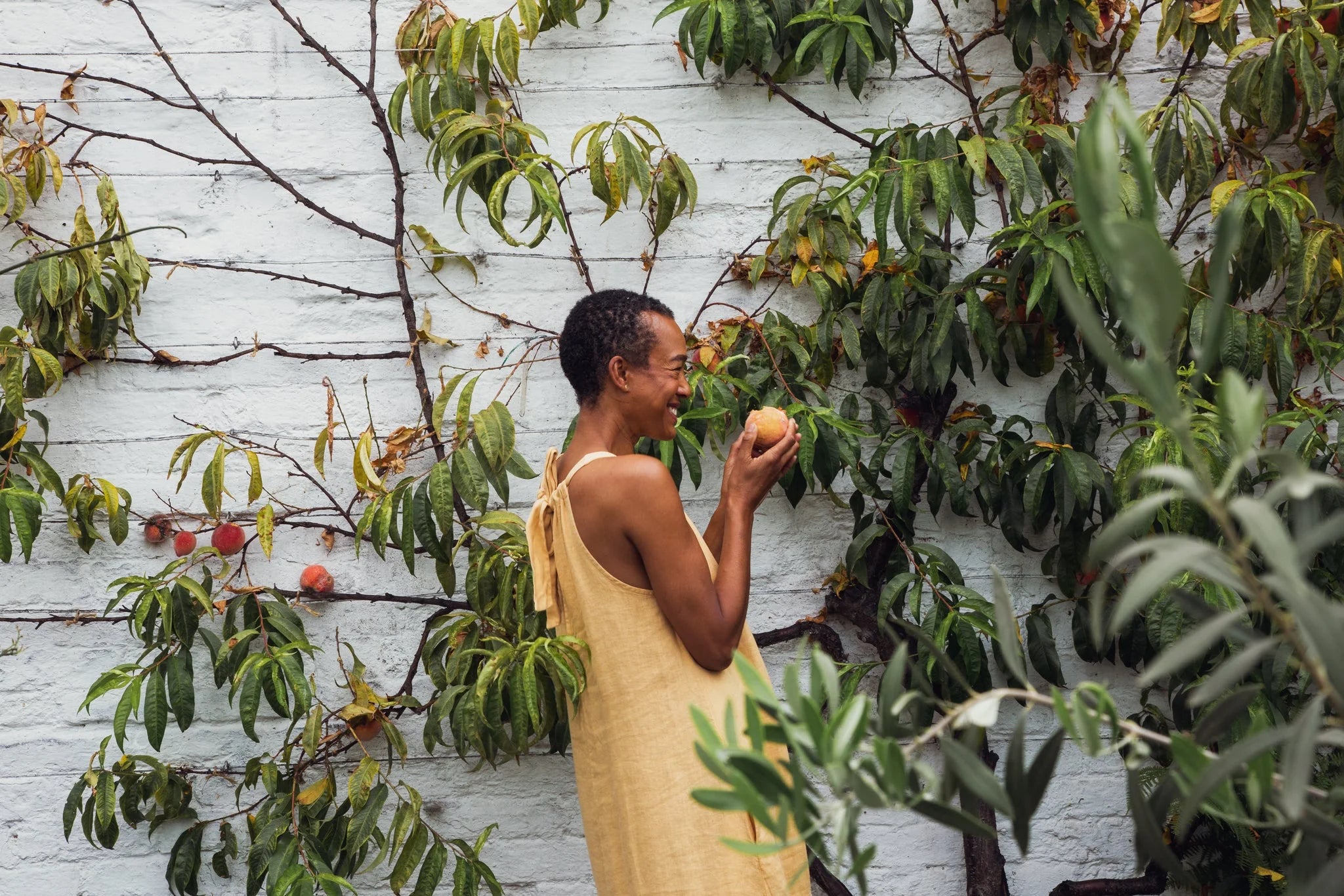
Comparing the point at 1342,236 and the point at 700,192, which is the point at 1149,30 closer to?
the point at 1342,236

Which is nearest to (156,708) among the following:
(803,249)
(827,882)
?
(827,882)

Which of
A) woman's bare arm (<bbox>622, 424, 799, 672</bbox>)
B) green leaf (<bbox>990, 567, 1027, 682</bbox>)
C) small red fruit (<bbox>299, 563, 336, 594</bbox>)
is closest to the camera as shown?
green leaf (<bbox>990, 567, 1027, 682</bbox>)

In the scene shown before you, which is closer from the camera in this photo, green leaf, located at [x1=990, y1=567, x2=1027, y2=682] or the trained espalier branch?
green leaf, located at [x1=990, y1=567, x2=1027, y2=682]

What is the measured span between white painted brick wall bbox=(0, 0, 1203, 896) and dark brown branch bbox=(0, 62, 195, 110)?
0.05 ft

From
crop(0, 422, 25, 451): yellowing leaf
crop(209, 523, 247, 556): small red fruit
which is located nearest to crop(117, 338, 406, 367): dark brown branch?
crop(0, 422, 25, 451): yellowing leaf

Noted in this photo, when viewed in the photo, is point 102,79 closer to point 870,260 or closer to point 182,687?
point 182,687

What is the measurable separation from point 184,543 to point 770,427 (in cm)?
107

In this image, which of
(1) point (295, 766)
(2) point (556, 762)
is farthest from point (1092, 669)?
(1) point (295, 766)

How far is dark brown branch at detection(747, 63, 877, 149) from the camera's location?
2.13 meters

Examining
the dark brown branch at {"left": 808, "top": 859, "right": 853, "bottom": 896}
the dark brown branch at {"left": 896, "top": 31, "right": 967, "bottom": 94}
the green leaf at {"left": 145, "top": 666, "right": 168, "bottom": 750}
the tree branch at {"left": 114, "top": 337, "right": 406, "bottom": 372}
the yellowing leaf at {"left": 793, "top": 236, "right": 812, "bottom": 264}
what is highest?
the dark brown branch at {"left": 896, "top": 31, "right": 967, "bottom": 94}

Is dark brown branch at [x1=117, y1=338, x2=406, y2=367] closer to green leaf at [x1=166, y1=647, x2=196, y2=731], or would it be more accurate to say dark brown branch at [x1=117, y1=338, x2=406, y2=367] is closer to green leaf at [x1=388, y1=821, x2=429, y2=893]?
green leaf at [x1=166, y1=647, x2=196, y2=731]

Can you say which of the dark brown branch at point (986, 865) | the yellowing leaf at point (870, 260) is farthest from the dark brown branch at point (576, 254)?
the dark brown branch at point (986, 865)

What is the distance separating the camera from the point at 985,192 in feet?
7.09

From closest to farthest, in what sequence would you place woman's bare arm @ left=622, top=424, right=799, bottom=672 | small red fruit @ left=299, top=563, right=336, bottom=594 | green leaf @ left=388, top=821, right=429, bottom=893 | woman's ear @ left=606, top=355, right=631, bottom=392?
woman's bare arm @ left=622, top=424, right=799, bottom=672 → woman's ear @ left=606, top=355, right=631, bottom=392 → green leaf @ left=388, top=821, right=429, bottom=893 → small red fruit @ left=299, top=563, right=336, bottom=594
